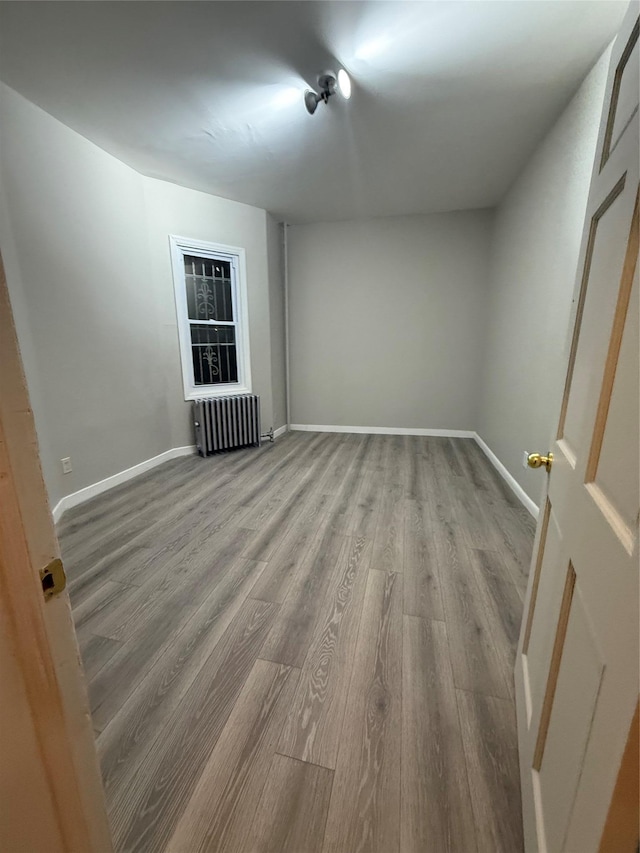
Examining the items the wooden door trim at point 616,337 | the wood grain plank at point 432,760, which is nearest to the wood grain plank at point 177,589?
the wood grain plank at point 432,760

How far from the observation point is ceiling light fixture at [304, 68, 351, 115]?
1887 millimetres

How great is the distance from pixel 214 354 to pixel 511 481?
341 centimetres

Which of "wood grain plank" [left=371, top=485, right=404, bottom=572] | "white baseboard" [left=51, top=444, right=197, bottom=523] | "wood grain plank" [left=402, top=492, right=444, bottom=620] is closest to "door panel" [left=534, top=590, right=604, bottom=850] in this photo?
"wood grain plank" [left=402, top=492, right=444, bottom=620]

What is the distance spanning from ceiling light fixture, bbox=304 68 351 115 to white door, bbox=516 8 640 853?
1.57m

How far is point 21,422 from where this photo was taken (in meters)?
0.46

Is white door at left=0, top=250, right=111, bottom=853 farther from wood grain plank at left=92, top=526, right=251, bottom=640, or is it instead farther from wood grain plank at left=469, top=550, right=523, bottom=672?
wood grain plank at left=469, top=550, right=523, bottom=672

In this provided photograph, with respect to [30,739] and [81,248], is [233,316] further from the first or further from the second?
[30,739]

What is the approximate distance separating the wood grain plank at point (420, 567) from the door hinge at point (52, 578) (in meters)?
1.54

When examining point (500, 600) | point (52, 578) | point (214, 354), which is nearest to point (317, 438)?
point (214, 354)

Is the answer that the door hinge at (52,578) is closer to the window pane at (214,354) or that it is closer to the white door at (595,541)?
the white door at (595,541)

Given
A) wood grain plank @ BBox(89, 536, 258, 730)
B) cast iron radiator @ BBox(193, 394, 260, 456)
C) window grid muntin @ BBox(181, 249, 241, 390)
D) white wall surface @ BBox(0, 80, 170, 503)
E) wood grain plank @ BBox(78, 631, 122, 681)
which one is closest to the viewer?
wood grain plank @ BBox(89, 536, 258, 730)

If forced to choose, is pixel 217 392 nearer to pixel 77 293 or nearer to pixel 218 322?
pixel 218 322

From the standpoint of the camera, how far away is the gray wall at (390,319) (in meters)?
4.24

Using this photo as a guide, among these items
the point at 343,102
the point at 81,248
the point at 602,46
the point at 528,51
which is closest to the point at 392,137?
the point at 343,102
